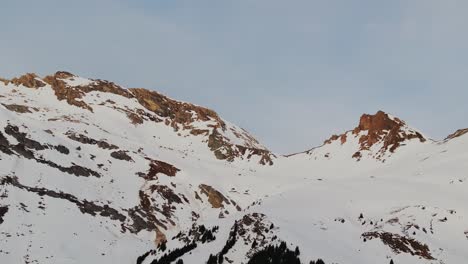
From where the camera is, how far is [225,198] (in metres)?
109

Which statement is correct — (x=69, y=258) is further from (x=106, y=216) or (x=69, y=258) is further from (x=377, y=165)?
(x=377, y=165)

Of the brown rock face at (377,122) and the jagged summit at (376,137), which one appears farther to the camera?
the brown rock face at (377,122)

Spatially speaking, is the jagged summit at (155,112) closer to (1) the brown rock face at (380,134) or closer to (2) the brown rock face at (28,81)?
(2) the brown rock face at (28,81)

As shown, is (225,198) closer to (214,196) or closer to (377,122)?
(214,196)

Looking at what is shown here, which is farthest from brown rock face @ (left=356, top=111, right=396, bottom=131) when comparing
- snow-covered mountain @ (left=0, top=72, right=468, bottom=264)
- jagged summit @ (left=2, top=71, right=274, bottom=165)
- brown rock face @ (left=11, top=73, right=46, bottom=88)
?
brown rock face @ (left=11, top=73, right=46, bottom=88)

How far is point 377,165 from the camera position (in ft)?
399

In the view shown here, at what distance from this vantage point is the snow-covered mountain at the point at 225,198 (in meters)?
60.8

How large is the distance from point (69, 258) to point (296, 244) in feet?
85.0

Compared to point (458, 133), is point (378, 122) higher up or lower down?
higher up

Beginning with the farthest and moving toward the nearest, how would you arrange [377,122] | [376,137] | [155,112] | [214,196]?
[155,112], [377,122], [376,137], [214,196]

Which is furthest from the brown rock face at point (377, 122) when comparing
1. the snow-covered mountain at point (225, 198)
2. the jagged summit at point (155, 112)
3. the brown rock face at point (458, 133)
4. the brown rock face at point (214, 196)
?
the brown rock face at point (214, 196)

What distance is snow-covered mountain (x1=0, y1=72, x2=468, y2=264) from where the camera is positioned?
200 ft

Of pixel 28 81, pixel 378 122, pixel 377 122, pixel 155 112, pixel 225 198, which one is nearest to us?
pixel 225 198

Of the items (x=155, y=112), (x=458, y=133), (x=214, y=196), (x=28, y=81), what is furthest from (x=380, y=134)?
(x=28, y=81)
